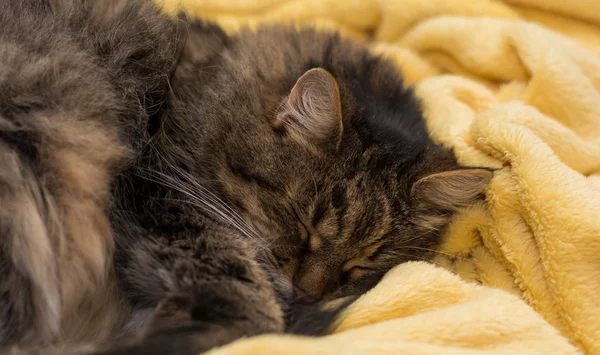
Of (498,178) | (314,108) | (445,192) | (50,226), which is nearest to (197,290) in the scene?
(50,226)

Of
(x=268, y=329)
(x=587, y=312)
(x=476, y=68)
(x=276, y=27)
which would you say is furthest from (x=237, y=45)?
(x=587, y=312)

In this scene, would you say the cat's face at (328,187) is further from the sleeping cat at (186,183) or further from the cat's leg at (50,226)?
the cat's leg at (50,226)

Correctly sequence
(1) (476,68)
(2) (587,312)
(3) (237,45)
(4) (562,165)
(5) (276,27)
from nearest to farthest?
(2) (587,312)
(4) (562,165)
(3) (237,45)
(5) (276,27)
(1) (476,68)

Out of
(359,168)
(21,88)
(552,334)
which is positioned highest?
(21,88)

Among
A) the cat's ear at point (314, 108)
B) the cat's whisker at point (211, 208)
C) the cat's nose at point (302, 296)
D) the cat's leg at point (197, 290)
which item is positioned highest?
the cat's ear at point (314, 108)

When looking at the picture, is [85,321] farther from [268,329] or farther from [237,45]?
[237,45]

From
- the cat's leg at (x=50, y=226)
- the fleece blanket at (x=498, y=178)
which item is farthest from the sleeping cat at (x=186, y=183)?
the fleece blanket at (x=498, y=178)

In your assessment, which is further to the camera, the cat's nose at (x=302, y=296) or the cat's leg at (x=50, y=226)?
the cat's nose at (x=302, y=296)

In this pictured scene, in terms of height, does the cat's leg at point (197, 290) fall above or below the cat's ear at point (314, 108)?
below
